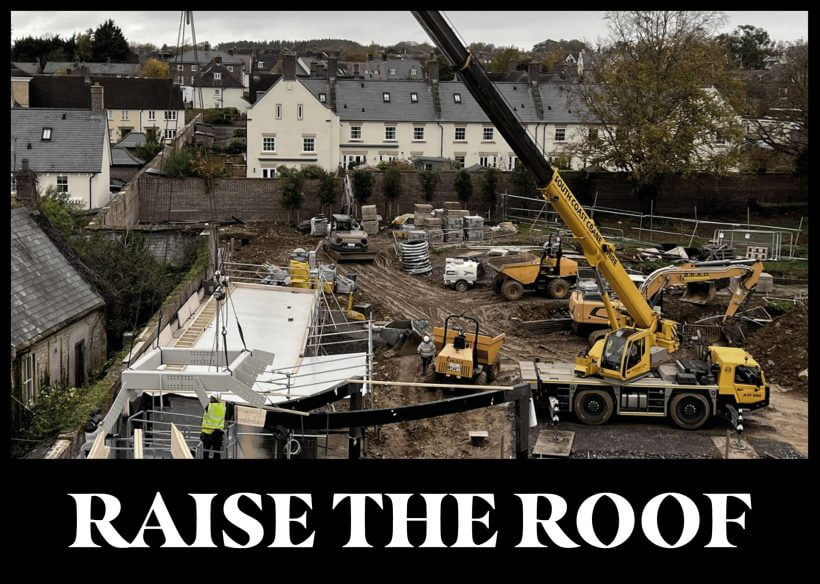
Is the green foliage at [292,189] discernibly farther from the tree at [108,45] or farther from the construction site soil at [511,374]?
the tree at [108,45]

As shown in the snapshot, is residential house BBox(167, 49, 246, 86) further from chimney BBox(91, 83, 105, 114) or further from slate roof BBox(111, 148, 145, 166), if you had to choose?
chimney BBox(91, 83, 105, 114)

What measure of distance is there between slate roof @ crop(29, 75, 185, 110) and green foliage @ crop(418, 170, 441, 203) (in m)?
Result: 28.8

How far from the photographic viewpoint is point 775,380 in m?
23.6

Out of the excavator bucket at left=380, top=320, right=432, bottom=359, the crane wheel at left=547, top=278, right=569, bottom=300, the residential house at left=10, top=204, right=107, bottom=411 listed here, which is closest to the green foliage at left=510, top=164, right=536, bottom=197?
the crane wheel at left=547, top=278, right=569, bottom=300

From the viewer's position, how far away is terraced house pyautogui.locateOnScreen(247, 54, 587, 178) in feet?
165

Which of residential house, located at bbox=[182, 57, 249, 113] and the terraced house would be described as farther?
residential house, located at bbox=[182, 57, 249, 113]

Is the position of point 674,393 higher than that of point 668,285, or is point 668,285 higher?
point 668,285

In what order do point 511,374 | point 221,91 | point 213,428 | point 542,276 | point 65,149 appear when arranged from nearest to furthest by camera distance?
point 213,428, point 511,374, point 542,276, point 65,149, point 221,91

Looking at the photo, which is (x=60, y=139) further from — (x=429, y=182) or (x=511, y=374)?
(x=511, y=374)

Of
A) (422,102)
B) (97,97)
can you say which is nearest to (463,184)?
(422,102)

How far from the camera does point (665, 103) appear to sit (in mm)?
40969

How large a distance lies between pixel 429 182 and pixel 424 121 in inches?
297

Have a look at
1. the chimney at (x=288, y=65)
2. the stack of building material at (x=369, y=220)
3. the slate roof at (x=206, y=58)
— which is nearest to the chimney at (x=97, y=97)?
the chimney at (x=288, y=65)
